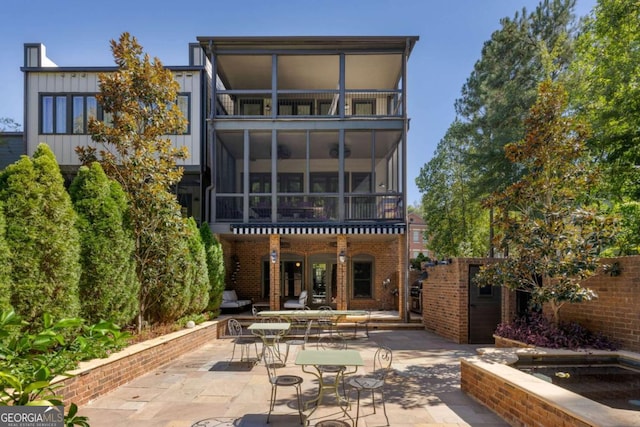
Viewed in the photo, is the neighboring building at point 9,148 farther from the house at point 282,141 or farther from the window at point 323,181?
the window at point 323,181

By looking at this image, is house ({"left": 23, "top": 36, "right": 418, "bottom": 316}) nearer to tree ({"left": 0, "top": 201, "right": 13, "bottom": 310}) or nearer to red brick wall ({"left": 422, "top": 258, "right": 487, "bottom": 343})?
red brick wall ({"left": 422, "top": 258, "right": 487, "bottom": 343})

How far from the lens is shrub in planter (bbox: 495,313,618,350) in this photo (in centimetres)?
687

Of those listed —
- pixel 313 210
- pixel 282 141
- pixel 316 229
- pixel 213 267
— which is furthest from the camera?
pixel 282 141

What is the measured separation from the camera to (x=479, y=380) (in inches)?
233

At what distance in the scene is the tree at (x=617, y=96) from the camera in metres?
10.9

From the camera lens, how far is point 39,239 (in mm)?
5949

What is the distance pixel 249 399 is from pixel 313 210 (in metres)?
8.48

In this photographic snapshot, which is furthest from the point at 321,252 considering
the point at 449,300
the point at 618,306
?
the point at 618,306

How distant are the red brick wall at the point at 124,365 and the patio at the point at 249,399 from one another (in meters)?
0.14

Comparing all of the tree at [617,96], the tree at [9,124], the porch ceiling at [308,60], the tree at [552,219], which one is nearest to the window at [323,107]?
the porch ceiling at [308,60]

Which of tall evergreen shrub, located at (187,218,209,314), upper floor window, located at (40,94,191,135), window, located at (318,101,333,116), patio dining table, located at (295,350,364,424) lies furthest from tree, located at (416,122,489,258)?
patio dining table, located at (295,350,364,424)

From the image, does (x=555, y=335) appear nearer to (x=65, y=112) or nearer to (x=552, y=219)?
(x=552, y=219)

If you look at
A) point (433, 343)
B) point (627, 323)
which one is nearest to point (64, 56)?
point (433, 343)

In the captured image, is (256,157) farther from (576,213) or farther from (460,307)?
(576,213)
